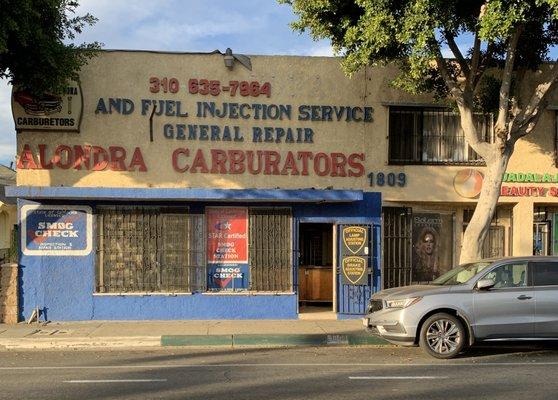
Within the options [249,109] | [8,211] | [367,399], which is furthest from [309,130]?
[8,211]

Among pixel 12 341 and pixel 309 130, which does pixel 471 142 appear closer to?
pixel 309 130

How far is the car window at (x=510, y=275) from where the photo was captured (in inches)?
427

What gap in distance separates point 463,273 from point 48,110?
9.10 meters

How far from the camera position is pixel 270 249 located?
1478 cm

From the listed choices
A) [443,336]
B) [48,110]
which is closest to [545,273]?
[443,336]

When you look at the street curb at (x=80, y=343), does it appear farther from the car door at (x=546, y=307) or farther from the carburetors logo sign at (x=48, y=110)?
the car door at (x=546, y=307)

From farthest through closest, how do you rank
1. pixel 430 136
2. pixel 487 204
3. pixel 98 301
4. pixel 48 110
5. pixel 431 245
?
pixel 431 245 < pixel 430 136 < pixel 98 301 < pixel 48 110 < pixel 487 204

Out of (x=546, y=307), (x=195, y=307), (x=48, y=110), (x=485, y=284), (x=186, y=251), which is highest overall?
(x=48, y=110)

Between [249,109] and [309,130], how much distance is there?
1418 mm

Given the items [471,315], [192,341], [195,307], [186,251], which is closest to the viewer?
[471,315]

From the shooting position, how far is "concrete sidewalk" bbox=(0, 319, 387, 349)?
477 inches

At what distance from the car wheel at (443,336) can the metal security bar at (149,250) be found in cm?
565

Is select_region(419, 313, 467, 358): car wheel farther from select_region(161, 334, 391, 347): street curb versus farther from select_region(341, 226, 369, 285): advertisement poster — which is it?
select_region(341, 226, 369, 285): advertisement poster

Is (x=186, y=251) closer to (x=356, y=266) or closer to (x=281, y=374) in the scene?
(x=356, y=266)
